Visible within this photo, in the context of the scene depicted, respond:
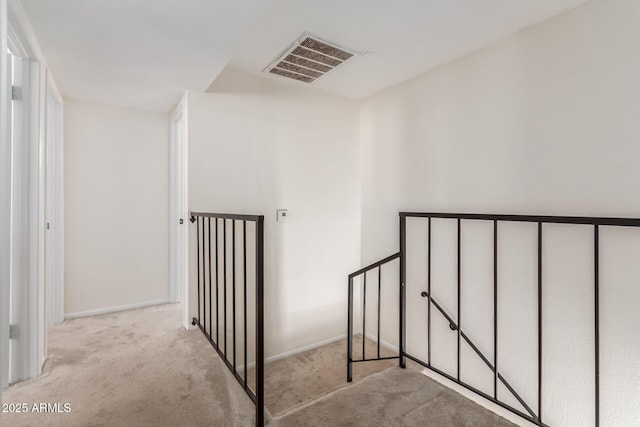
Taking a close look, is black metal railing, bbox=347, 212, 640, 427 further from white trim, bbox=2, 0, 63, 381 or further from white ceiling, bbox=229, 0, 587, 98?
white trim, bbox=2, 0, 63, 381

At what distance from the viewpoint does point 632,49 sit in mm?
1580

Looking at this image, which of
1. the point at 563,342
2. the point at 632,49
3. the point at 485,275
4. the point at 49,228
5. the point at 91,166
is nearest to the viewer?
the point at 632,49

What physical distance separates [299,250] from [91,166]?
2.06 m

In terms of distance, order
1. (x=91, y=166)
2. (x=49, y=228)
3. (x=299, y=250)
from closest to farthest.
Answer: (x=49, y=228) → (x=91, y=166) → (x=299, y=250)

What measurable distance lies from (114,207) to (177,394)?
2043 mm

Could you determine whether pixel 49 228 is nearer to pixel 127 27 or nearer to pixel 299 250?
pixel 127 27

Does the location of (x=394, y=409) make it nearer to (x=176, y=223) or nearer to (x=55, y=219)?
(x=176, y=223)

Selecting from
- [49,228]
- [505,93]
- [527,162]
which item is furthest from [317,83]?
[49,228]

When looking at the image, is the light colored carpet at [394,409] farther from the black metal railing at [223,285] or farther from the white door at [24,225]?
the white door at [24,225]

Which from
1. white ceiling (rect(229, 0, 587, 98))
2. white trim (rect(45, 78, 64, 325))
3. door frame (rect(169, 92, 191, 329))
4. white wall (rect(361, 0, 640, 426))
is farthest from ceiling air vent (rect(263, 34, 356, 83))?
white trim (rect(45, 78, 64, 325))

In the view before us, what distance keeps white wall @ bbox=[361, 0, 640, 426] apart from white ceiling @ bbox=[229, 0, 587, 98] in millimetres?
147

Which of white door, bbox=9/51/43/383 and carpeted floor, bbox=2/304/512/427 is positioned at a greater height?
white door, bbox=9/51/43/383

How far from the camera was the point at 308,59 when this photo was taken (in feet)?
7.96

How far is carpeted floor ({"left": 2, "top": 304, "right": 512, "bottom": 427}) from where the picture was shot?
1410mm
